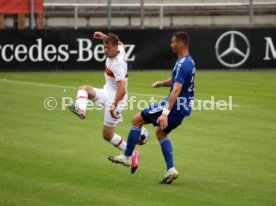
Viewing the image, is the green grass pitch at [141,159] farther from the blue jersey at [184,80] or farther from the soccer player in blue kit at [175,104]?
the blue jersey at [184,80]

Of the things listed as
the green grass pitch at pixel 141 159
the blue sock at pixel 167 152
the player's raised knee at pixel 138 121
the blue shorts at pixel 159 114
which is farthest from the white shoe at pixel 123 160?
the blue shorts at pixel 159 114

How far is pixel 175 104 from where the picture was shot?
1205 cm

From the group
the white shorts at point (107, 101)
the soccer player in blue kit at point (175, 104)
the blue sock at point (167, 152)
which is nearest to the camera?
the soccer player in blue kit at point (175, 104)

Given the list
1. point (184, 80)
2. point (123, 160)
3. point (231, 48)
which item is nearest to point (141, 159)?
point (123, 160)

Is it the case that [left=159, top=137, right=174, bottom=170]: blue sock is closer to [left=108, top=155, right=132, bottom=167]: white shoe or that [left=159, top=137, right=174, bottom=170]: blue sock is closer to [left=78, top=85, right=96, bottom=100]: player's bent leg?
[left=108, top=155, right=132, bottom=167]: white shoe

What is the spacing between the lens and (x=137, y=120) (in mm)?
12422

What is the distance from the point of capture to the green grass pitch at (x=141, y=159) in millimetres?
11188

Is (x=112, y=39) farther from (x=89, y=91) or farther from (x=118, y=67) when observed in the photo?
(x=89, y=91)

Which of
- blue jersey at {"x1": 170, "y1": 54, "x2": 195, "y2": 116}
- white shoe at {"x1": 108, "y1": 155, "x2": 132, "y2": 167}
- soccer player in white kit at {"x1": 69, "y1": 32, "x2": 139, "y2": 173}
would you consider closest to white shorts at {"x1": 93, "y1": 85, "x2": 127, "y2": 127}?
soccer player in white kit at {"x1": 69, "y1": 32, "x2": 139, "y2": 173}

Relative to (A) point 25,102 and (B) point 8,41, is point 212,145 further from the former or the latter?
(B) point 8,41

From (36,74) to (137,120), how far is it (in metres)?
17.8

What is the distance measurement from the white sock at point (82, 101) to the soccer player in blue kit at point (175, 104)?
38.7 inches

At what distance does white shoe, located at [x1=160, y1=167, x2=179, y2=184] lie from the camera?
12022mm

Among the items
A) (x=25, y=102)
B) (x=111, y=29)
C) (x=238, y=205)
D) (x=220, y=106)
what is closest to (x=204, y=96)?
(x=220, y=106)
